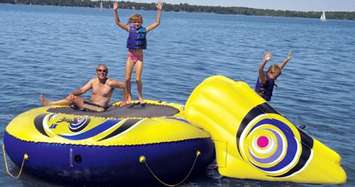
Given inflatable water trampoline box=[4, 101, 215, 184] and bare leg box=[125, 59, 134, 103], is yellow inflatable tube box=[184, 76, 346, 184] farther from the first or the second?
bare leg box=[125, 59, 134, 103]

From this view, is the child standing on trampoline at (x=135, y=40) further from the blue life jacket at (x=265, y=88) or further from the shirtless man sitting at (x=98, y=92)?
the blue life jacket at (x=265, y=88)

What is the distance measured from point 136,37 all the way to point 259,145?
2.59 metres

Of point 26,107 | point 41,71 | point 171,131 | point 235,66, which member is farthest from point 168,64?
point 171,131

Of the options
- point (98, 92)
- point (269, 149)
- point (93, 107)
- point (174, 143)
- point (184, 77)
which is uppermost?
point (98, 92)

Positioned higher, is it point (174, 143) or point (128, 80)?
point (128, 80)

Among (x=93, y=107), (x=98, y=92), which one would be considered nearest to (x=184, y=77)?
(x=98, y=92)

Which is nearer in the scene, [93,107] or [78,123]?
[78,123]

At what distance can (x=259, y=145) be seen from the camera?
7.88m

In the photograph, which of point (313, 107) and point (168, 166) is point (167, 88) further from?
point (168, 166)

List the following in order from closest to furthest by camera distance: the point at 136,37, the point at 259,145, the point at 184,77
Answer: the point at 259,145
the point at 136,37
the point at 184,77

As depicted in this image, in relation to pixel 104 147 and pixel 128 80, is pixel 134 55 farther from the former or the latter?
pixel 104 147

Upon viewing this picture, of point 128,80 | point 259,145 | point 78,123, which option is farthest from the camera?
point 128,80

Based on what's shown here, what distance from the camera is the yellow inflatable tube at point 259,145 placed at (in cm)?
788

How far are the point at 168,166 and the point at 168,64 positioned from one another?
1619cm
